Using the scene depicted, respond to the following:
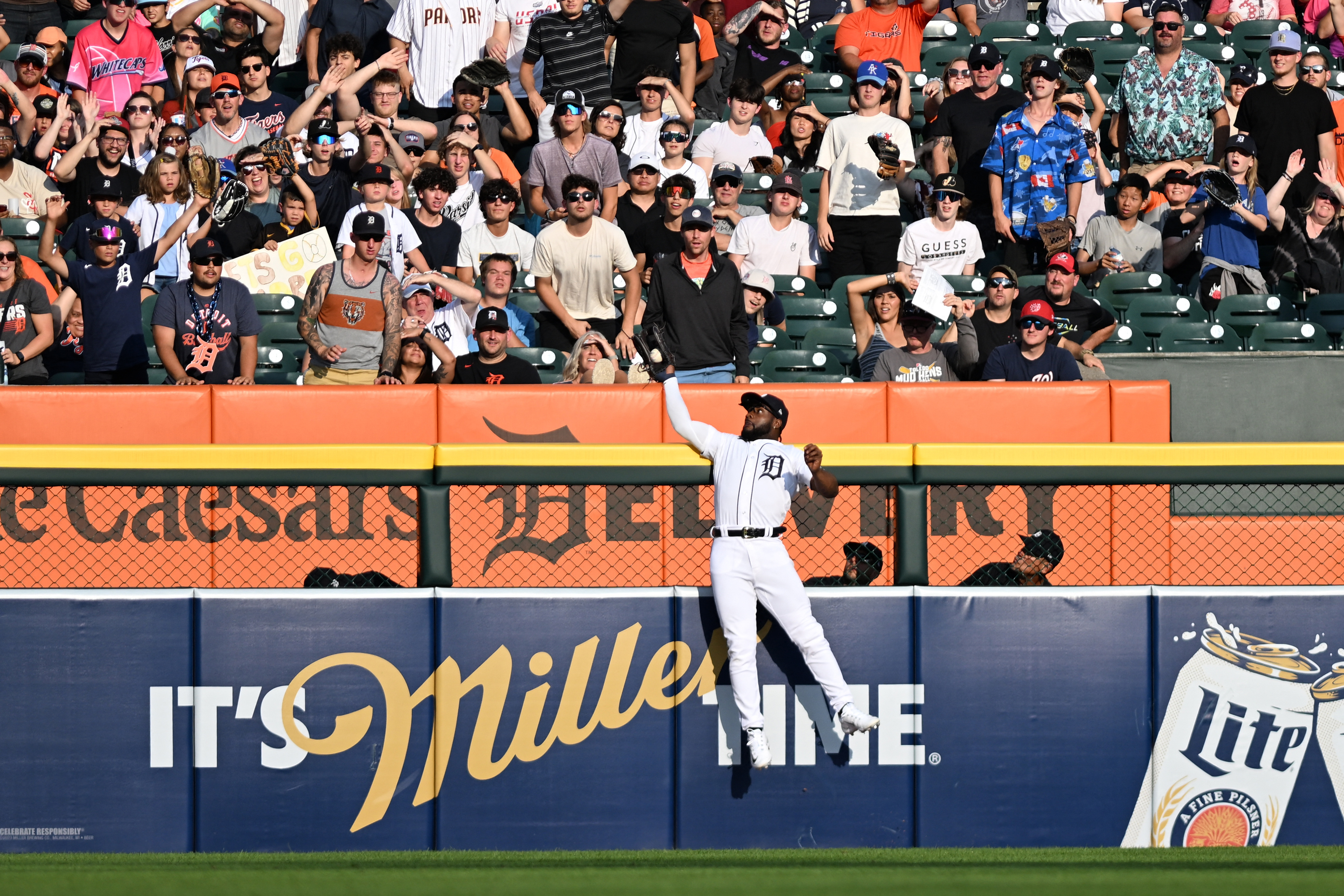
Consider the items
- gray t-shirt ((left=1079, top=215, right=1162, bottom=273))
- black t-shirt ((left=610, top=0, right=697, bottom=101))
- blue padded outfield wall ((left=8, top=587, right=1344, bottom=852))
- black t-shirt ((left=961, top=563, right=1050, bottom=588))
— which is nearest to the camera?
blue padded outfield wall ((left=8, top=587, right=1344, bottom=852))

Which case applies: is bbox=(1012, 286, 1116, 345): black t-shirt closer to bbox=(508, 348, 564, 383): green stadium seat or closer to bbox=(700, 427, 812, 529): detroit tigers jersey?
bbox=(508, 348, 564, 383): green stadium seat


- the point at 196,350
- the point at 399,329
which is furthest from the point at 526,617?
the point at 196,350

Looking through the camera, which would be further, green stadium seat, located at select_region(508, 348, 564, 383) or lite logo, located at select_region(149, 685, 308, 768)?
green stadium seat, located at select_region(508, 348, 564, 383)

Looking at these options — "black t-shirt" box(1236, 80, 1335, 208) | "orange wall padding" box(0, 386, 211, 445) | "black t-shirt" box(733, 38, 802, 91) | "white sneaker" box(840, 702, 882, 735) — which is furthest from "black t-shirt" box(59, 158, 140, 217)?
"black t-shirt" box(1236, 80, 1335, 208)

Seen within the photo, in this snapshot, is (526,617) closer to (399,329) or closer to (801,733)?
(801,733)

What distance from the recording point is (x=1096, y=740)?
6.46 m

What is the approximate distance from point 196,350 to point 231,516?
3.65m

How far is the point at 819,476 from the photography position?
6.32 meters

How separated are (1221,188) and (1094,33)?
3.62 metres

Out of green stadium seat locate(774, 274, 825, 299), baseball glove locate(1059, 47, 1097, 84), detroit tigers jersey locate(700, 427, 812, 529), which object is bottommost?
detroit tigers jersey locate(700, 427, 812, 529)

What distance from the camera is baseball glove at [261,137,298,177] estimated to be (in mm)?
11820

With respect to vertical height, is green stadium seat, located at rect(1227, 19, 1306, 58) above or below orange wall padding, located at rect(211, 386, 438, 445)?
above

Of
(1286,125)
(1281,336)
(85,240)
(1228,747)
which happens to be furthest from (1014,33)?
(1228,747)

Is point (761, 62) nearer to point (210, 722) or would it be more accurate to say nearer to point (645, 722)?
point (645, 722)
